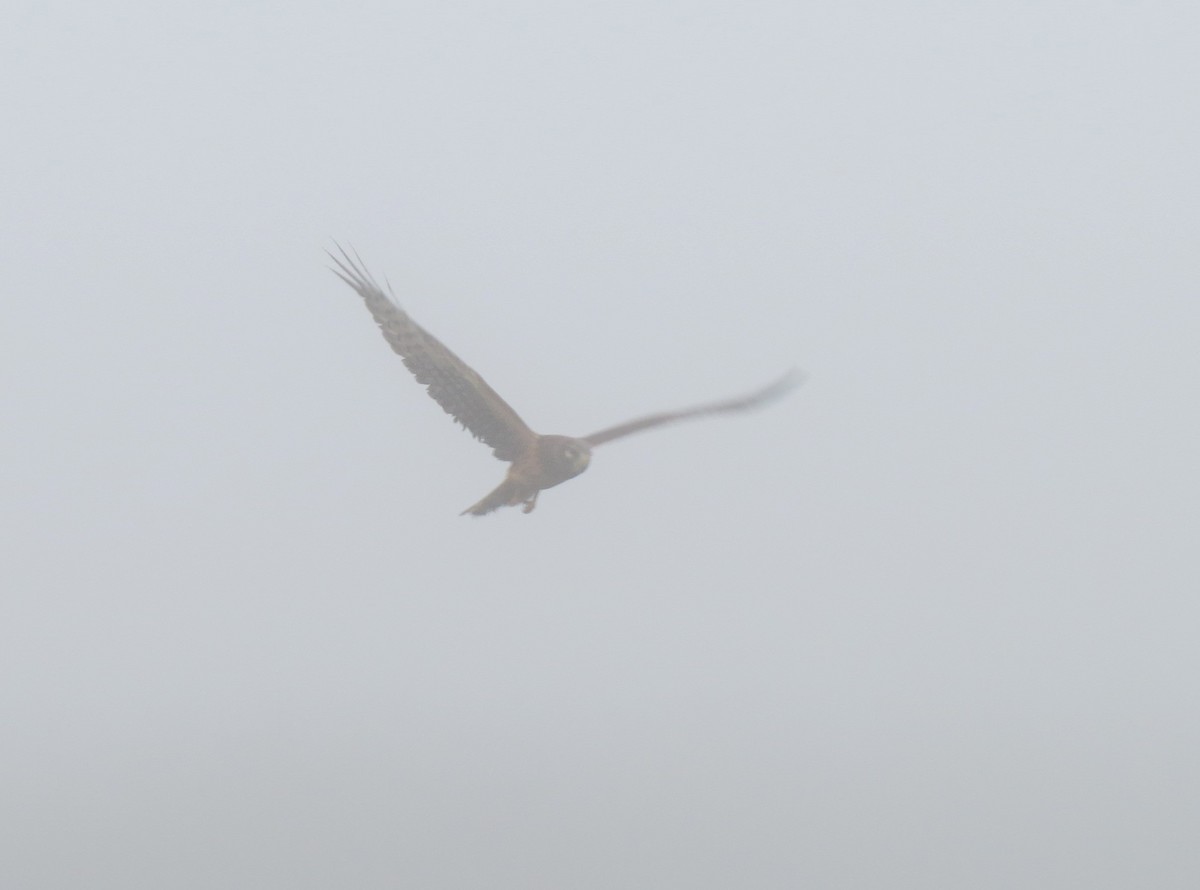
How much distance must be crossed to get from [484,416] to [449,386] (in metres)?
0.31

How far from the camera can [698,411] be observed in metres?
13.8

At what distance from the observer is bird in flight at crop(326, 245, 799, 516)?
42.7 feet

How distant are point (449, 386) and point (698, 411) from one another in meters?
1.79

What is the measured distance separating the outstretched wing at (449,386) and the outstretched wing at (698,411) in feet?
1.79

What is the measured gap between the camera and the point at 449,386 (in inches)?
521

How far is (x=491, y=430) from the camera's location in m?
13.2

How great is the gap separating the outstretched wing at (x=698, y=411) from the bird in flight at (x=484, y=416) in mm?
18

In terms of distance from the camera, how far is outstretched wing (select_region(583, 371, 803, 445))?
13.5 meters

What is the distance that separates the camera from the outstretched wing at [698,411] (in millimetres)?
13484

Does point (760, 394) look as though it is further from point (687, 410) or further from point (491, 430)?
point (491, 430)

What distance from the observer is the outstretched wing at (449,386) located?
1307 centimetres

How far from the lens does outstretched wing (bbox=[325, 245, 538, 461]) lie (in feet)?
42.9

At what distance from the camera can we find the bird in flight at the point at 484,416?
13023 mm

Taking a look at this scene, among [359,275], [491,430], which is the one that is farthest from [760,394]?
[359,275]
